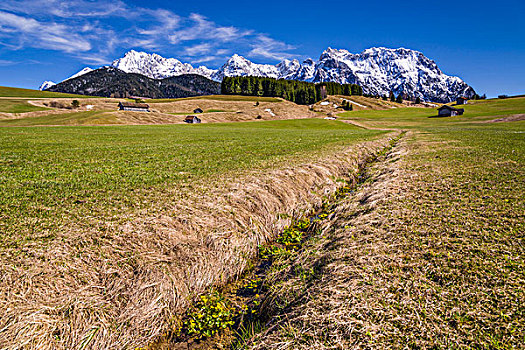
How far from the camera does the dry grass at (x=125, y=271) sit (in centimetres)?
412

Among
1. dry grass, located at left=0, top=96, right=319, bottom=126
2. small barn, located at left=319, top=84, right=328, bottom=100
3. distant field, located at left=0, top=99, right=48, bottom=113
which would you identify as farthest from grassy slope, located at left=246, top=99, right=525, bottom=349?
small barn, located at left=319, top=84, right=328, bottom=100

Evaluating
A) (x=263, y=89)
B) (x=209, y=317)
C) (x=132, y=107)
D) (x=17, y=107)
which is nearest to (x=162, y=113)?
(x=132, y=107)

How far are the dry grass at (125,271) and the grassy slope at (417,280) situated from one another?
1.87m

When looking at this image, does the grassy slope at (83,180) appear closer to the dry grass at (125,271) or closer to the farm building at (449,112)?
the dry grass at (125,271)

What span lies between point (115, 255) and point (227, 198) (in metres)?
3.88

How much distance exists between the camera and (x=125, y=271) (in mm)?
5160

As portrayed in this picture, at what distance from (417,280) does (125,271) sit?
17.9 feet

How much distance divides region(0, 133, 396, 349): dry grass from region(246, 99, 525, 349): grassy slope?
6.14 ft

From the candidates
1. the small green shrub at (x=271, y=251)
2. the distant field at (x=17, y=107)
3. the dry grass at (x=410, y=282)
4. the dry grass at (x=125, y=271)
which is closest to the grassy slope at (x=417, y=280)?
the dry grass at (x=410, y=282)

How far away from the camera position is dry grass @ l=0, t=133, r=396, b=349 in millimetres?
4121

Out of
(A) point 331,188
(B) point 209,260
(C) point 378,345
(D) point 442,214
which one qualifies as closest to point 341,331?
(C) point 378,345

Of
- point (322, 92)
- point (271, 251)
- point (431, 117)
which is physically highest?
point (322, 92)

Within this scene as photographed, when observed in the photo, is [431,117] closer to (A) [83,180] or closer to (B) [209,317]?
(A) [83,180]

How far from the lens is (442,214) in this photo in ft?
23.1
